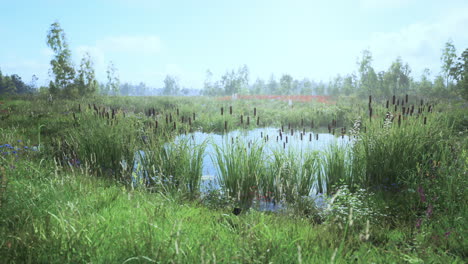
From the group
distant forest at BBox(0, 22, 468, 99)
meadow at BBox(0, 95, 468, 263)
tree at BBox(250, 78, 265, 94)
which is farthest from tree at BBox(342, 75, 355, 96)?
meadow at BBox(0, 95, 468, 263)

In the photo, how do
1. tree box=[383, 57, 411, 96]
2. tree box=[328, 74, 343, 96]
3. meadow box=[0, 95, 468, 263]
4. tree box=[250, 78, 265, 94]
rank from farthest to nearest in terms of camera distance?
tree box=[250, 78, 265, 94] < tree box=[328, 74, 343, 96] < tree box=[383, 57, 411, 96] < meadow box=[0, 95, 468, 263]

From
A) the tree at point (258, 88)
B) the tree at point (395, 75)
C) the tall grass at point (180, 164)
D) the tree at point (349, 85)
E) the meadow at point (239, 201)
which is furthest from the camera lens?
the tree at point (258, 88)

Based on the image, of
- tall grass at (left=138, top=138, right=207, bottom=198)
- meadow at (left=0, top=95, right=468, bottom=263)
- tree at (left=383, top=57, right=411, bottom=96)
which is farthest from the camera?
tree at (left=383, top=57, right=411, bottom=96)

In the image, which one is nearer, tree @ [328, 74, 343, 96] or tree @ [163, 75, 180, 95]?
tree @ [328, 74, 343, 96]

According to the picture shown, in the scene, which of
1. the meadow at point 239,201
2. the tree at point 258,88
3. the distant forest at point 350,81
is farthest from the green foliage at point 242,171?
the tree at point 258,88

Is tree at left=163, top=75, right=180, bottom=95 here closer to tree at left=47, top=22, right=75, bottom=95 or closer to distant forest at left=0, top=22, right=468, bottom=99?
distant forest at left=0, top=22, right=468, bottom=99

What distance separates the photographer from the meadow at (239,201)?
2.26 m

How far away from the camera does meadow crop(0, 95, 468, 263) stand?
2260 millimetres

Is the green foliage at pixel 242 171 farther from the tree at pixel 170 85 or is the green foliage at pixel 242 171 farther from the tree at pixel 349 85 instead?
the tree at pixel 170 85

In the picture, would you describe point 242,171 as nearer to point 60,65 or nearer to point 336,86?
point 60,65

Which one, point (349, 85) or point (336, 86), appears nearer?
point (349, 85)

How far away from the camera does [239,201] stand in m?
4.50

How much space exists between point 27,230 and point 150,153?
274 centimetres

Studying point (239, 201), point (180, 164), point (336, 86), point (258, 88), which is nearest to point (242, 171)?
point (239, 201)
